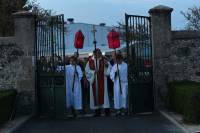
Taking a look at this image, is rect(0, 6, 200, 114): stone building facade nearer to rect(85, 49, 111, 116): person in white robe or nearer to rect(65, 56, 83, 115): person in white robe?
rect(65, 56, 83, 115): person in white robe

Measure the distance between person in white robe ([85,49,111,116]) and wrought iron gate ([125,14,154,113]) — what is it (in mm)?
823

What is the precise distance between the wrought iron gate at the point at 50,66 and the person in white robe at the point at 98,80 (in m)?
0.99

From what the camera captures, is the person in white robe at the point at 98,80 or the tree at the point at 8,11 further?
the tree at the point at 8,11

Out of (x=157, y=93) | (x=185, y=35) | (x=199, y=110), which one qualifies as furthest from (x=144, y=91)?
(x=199, y=110)

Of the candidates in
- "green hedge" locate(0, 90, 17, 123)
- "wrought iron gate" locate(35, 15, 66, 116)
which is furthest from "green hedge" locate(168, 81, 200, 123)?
"green hedge" locate(0, 90, 17, 123)

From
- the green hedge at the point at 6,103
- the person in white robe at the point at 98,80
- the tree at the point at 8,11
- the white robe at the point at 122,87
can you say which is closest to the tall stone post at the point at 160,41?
the white robe at the point at 122,87

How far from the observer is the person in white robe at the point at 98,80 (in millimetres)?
18344

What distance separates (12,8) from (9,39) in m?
9.66

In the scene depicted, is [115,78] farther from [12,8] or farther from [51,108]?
[12,8]

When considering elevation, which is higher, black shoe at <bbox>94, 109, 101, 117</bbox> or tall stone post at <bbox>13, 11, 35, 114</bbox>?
tall stone post at <bbox>13, 11, 35, 114</bbox>

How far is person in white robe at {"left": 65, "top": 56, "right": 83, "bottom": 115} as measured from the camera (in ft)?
60.2

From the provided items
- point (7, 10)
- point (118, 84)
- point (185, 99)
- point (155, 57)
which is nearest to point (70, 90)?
point (118, 84)

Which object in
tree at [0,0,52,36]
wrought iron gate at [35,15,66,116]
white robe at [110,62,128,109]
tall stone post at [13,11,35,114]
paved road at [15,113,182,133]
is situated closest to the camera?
paved road at [15,113,182,133]

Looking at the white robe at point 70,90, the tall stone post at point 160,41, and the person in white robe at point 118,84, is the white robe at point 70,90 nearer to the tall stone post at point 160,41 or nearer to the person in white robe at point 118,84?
the person in white robe at point 118,84
